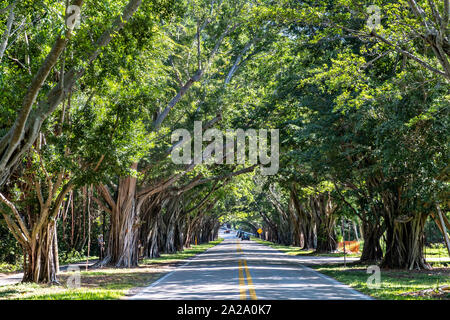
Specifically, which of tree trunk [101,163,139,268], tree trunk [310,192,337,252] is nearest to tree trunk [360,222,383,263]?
tree trunk [101,163,139,268]

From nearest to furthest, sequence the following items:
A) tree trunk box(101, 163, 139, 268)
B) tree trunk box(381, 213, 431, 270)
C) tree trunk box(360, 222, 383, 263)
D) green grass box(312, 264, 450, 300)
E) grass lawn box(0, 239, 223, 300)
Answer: grass lawn box(0, 239, 223, 300) → green grass box(312, 264, 450, 300) → tree trunk box(381, 213, 431, 270) → tree trunk box(101, 163, 139, 268) → tree trunk box(360, 222, 383, 263)

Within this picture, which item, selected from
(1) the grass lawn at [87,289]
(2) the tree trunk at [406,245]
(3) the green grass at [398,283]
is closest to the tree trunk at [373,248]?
(2) the tree trunk at [406,245]

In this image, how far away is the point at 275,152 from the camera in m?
24.5

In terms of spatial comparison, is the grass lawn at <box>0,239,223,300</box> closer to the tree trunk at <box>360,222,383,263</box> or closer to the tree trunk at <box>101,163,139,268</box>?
the tree trunk at <box>101,163,139,268</box>

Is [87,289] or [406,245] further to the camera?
[406,245]

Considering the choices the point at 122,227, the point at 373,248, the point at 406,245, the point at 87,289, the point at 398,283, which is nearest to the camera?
the point at 87,289

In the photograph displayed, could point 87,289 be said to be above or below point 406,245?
below

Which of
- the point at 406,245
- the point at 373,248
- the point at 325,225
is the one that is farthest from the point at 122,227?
the point at 325,225

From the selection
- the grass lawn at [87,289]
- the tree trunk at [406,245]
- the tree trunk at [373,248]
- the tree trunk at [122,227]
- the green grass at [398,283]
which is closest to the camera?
the grass lawn at [87,289]

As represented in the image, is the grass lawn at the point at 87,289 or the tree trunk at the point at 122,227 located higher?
the tree trunk at the point at 122,227

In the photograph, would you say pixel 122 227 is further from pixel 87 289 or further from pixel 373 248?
pixel 373 248

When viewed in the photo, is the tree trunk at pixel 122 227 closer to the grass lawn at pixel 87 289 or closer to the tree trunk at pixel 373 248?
the grass lawn at pixel 87 289

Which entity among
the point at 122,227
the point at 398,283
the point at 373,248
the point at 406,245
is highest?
the point at 122,227
